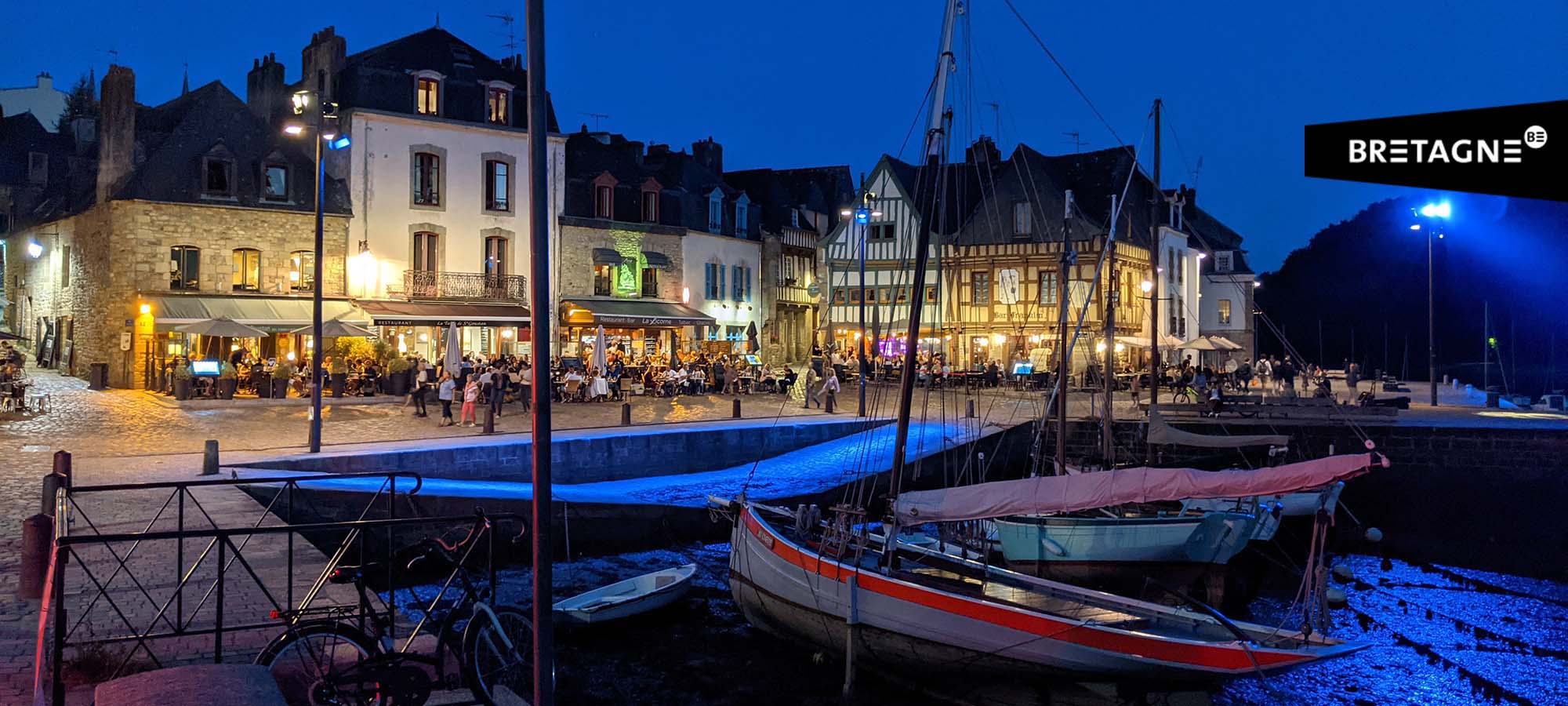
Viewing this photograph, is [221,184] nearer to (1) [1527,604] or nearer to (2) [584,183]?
(2) [584,183]

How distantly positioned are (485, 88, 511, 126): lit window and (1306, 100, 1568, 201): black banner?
3027cm

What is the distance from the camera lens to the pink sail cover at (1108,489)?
12.0 m

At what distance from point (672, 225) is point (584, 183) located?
12.0ft

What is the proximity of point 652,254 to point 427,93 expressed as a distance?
9.32m

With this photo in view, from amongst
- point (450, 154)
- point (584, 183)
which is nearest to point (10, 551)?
point (450, 154)

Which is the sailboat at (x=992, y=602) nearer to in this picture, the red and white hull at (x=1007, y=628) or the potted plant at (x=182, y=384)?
the red and white hull at (x=1007, y=628)

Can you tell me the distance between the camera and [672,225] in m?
40.4

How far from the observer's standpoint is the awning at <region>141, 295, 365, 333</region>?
95.1 feet

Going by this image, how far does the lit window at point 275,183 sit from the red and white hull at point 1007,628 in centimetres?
2318

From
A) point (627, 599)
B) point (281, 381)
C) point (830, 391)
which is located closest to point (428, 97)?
point (281, 381)

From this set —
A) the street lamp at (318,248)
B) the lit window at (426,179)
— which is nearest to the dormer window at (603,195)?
the lit window at (426,179)

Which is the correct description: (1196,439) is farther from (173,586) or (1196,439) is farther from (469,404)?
(173,586)

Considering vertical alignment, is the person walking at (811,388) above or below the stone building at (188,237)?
below

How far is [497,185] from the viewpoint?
35.9 m
